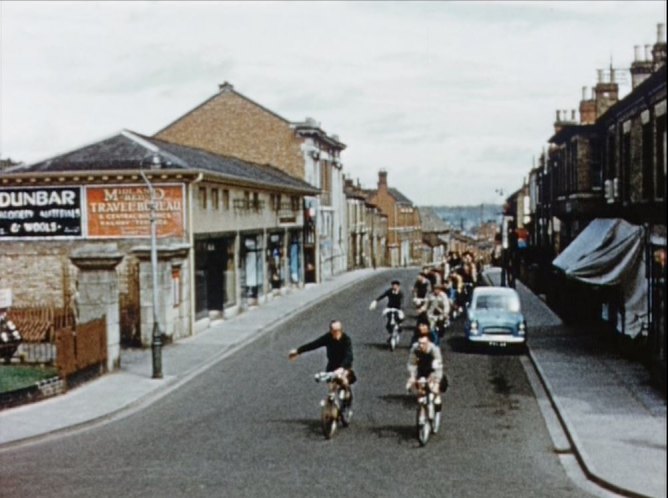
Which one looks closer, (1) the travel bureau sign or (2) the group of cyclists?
(2) the group of cyclists

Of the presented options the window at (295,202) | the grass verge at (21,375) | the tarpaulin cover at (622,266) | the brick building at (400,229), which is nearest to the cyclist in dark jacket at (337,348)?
the window at (295,202)

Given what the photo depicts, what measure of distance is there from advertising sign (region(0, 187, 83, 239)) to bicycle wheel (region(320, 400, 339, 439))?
4339 mm

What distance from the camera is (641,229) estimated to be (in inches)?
102

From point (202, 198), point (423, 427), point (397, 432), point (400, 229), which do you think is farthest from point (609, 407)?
point (202, 198)

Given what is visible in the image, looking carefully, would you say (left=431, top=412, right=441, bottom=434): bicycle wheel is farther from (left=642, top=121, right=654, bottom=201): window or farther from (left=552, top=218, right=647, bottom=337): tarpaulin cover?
(left=642, top=121, right=654, bottom=201): window

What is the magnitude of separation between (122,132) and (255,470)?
14.5 m

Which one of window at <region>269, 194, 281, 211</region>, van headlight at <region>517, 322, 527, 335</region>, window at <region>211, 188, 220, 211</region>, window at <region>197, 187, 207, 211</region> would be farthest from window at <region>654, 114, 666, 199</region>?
window at <region>211, 188, 220, 211</region>

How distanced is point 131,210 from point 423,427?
377 inches

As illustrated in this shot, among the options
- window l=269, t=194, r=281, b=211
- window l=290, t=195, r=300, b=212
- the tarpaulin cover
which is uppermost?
window l=269, t=194, r=281, b=211

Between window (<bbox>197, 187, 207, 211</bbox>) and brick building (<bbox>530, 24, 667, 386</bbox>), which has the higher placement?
window (<bbox>197, 187, 207, 211</bbox>)

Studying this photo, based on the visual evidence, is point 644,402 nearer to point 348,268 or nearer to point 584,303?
point 584,303

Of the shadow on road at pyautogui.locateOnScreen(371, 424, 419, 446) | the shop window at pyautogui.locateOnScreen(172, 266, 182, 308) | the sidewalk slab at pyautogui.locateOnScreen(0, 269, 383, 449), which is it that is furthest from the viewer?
the shop window at pyautogui.locateOnScreen(172, 266, 182, 308)

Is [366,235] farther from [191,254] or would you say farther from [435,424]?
[191,254]

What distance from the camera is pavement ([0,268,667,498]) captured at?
116 inches
